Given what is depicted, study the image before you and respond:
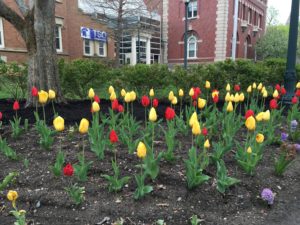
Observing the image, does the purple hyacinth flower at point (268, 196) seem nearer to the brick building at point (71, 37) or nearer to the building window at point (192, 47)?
the brick building at point (71, 37)

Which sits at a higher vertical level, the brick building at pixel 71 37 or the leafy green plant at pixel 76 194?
the brick building at pixel 71 37

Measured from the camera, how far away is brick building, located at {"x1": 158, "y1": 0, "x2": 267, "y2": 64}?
30319mm

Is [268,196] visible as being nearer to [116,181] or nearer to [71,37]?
[116,181]

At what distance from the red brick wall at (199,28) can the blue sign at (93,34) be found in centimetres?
1121

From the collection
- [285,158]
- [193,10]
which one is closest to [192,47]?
[193,10]

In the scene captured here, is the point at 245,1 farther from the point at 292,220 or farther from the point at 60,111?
the point at 292,220

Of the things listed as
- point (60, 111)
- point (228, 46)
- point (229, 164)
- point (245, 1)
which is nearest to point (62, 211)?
point (229, 164)

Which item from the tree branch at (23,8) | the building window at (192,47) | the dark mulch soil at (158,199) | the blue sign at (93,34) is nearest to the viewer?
the dark mulch soil at (158,199)

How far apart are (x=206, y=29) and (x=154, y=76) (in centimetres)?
2573

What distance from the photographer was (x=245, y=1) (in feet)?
113

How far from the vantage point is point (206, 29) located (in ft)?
104

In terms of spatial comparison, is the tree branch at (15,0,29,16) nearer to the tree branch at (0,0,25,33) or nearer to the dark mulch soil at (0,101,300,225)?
the tree branch at (0,0,25,33)

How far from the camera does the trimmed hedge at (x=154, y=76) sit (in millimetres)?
7715

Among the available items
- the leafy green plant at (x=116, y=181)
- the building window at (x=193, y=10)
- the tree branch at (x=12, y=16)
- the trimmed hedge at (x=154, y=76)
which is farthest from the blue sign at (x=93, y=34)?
the leafy green plant at (x=116, y=181)
